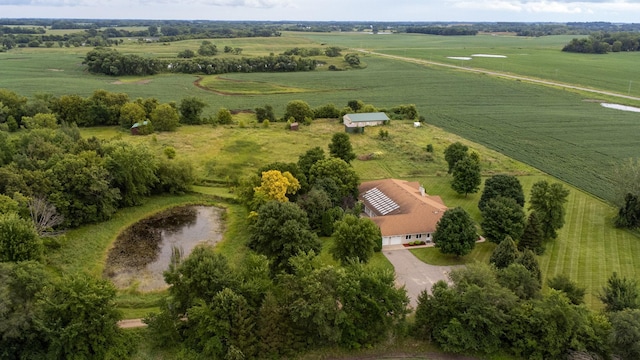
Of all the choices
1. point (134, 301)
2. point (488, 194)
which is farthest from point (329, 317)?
point (488, 194)

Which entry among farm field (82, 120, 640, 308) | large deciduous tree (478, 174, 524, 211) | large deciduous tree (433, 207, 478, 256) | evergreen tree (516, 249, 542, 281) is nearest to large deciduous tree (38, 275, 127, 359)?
farm field (82, 120, 640, 308)

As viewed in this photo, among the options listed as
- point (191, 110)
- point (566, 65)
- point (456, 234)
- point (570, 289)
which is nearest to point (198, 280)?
point (456, 234)

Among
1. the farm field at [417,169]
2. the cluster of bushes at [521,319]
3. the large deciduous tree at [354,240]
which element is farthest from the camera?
the farm field at [417,169]

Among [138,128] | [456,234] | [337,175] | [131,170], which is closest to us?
[456,234]

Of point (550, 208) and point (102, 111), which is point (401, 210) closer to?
point (550, 208)

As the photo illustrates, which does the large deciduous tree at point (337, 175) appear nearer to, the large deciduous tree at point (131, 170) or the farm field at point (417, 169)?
the farm field at point (417, 169)

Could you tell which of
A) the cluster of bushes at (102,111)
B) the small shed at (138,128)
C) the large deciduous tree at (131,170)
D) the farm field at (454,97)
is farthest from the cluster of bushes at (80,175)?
the farm field at (454,97)

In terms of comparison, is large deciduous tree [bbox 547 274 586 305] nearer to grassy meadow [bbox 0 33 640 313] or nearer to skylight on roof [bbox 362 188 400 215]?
grassy meadow [bbox 0 33 640 313]
